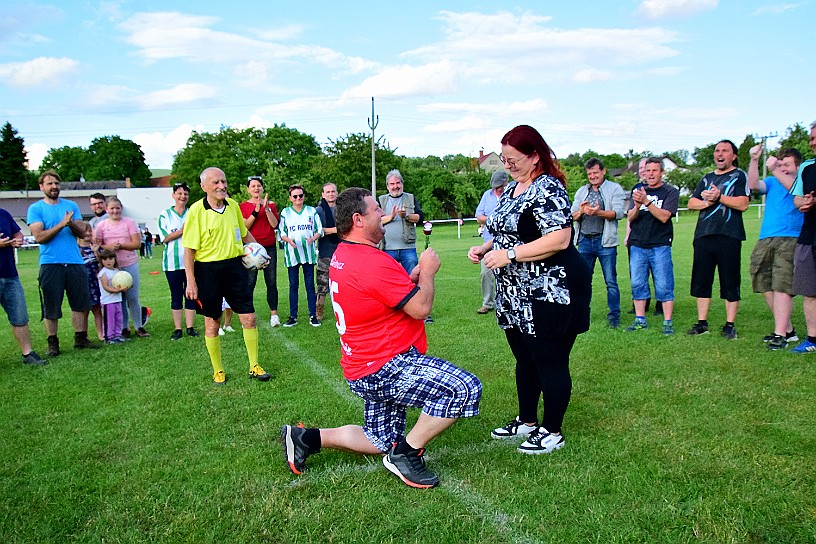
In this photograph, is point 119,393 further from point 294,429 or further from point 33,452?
point 294,429

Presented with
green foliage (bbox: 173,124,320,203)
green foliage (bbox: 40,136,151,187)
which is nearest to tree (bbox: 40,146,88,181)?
green foliage (bbox: 40,136,151,187)

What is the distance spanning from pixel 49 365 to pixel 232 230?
310cm

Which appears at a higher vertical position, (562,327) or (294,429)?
(562,327)

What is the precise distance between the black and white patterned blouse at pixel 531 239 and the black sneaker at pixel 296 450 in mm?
1632

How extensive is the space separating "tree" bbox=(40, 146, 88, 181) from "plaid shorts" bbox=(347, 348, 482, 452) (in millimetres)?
103131

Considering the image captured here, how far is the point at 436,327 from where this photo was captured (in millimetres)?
8641

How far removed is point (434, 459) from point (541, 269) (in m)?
1.51

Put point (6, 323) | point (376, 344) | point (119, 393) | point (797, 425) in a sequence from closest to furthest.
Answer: point (376, 344) < point (797, 425) < point (119, 393) < point (6, 323)

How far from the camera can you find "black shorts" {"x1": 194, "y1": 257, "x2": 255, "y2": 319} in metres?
6.12

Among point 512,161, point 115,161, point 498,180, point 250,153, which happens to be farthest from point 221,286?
point 115,161

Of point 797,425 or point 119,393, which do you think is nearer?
point 797,425

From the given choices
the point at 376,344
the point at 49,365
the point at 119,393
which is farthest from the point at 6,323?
the point at 376,344

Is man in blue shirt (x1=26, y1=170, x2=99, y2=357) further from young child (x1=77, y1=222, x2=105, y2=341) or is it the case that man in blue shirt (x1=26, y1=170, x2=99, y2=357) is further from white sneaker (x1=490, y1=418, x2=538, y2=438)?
white sneaker (x1=490, y1=418, x2=538, y2=438)

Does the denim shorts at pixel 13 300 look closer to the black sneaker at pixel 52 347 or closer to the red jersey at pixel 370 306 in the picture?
the black sneaker at pixel 52 347
